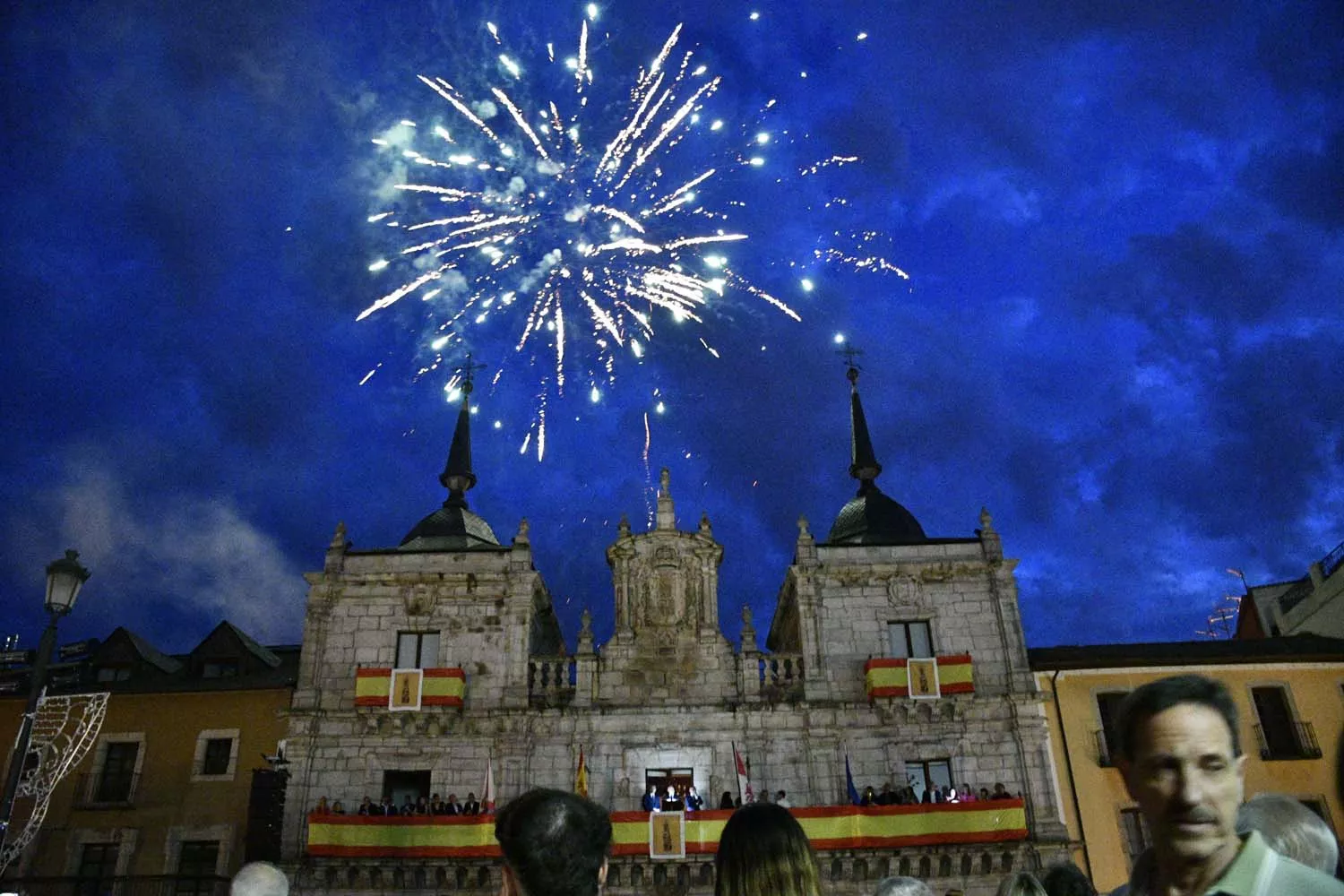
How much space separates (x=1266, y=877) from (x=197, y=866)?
32.4 metres

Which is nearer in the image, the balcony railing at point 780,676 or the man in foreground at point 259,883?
the man in foreground at point 259,883

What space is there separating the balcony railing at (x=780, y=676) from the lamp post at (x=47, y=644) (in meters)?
20.2

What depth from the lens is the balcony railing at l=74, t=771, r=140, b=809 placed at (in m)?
29.2

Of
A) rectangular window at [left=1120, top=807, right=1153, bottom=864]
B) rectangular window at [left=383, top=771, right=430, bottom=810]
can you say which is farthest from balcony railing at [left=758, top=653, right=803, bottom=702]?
rectangular window at [left=383, top=771, right=430, bottom=810]

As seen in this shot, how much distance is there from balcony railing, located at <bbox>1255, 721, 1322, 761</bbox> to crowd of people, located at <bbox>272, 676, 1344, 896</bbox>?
2771 cm

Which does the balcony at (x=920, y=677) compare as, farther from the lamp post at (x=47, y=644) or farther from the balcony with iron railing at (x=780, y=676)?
the lamp post at (x=47, y=644)

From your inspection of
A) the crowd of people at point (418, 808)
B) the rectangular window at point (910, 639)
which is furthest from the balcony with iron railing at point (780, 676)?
the crowd of people at point (418, 808)

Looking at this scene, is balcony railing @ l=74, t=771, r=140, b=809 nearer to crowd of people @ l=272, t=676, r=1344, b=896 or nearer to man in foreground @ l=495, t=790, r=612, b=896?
crowd of people @ l=272, t=676, r=1344, b=896

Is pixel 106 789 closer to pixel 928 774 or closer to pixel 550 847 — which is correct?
Result: pixel 928 774

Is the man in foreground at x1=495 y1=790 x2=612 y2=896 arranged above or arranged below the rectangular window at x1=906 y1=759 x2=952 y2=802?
below

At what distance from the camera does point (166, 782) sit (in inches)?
1164

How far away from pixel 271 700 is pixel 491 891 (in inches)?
389

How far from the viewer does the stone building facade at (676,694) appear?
2739 cm

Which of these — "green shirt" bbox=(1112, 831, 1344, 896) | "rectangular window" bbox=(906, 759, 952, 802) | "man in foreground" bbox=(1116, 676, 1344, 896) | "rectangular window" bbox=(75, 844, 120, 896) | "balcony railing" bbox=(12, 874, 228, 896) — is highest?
"rectangular window" bbox=(906, 759, 952, 802)
